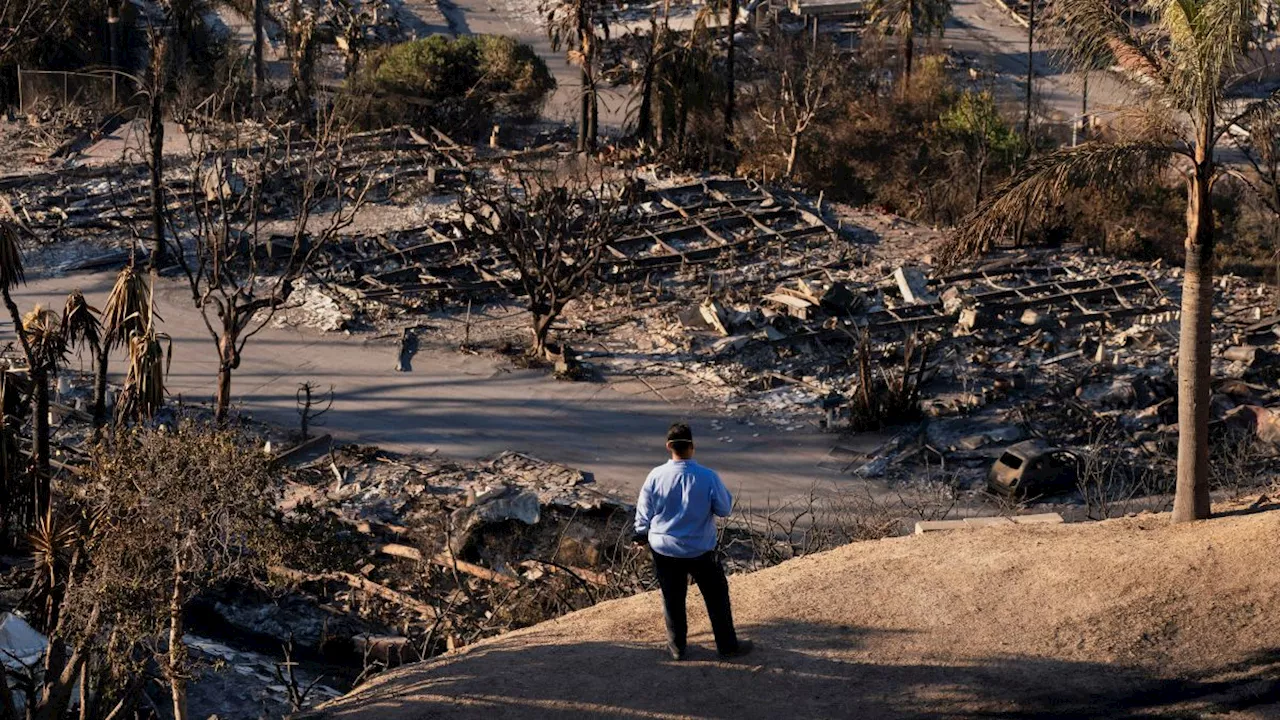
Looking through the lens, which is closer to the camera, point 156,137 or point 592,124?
point 156,137

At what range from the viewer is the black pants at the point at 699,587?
30.4 feet

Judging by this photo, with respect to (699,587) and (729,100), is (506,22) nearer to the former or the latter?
(729,100)

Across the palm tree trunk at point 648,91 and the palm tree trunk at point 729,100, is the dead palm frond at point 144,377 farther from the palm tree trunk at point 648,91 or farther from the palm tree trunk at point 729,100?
the palm tree trunk at point 729,100

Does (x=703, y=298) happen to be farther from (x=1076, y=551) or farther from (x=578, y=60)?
(x=1076, y=551)

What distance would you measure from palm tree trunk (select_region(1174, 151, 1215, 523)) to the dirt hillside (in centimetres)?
36

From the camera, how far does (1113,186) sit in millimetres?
11938

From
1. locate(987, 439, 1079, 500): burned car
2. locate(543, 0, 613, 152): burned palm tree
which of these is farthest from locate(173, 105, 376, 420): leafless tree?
locate(987, 439, 1079, 500): burned car

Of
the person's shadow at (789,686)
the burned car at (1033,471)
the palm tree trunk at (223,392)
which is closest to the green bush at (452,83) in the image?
the palm tree trunk at (223,392)

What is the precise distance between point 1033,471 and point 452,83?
80.4 feet

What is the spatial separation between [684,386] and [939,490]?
217 inches

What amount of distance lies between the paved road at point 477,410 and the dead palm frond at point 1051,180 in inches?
316

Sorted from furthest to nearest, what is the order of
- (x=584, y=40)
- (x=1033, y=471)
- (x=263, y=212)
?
(x=584, y=40) < (x=263, y=212) < (x=1033, y=471)

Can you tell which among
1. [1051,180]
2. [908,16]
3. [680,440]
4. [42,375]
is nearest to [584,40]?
[908,16]

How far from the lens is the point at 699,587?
9445mm
